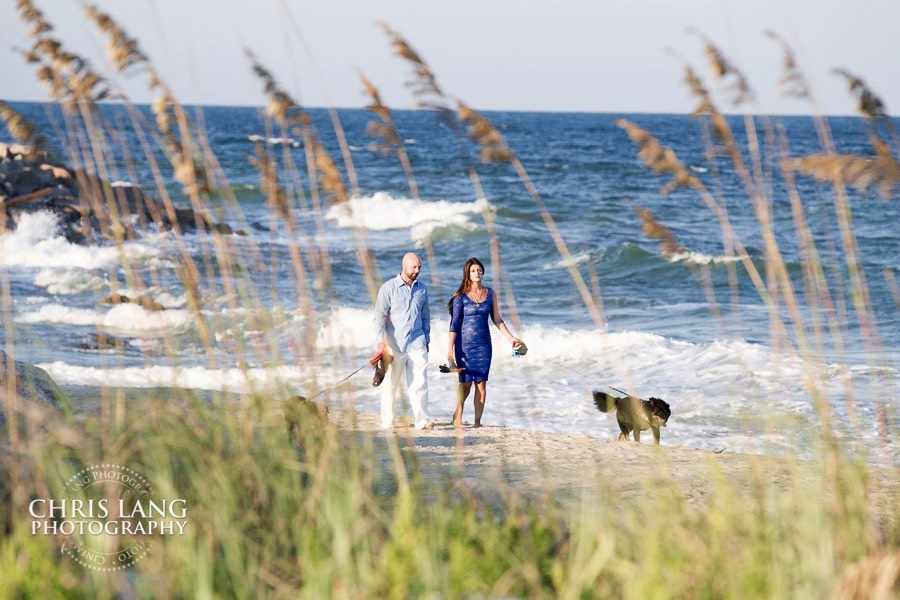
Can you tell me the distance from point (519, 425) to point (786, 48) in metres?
6.27

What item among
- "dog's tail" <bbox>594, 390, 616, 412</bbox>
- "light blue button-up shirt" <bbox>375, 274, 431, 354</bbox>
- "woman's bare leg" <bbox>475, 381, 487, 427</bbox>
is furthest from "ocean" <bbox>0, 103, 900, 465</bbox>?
"light blue button-up shirt" <bbox>375, 274, 431, 354</bbox>

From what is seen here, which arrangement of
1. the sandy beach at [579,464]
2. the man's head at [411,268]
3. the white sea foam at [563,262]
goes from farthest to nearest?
the white sea foam at [563,262] < the man's head at [411,268] < the sandy beach at [579,464]

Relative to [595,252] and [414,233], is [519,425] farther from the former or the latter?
[414,233]

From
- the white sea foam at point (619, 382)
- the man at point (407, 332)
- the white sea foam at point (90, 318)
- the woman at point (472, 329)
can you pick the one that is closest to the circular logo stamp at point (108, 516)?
the white sea foam at point (619, 382)

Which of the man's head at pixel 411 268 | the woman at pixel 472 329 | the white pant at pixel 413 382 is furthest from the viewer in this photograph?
the woman at pixel 472 329

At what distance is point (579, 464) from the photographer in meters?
6.95

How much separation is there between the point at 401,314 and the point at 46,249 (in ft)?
53.6

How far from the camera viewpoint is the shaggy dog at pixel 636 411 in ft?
27.4

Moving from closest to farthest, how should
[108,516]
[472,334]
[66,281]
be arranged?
[108,516], [472,334], [66,281]

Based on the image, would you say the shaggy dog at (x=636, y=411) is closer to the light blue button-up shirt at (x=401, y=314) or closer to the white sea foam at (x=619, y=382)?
the white sea foam at (x=619, y=382)

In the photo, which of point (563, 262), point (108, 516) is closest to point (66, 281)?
point (563, 262)

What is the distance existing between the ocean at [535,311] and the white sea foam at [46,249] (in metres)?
0.09

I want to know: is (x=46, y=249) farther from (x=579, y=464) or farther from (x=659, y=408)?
(x=579, y=464)

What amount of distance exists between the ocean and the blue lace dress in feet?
1.29
